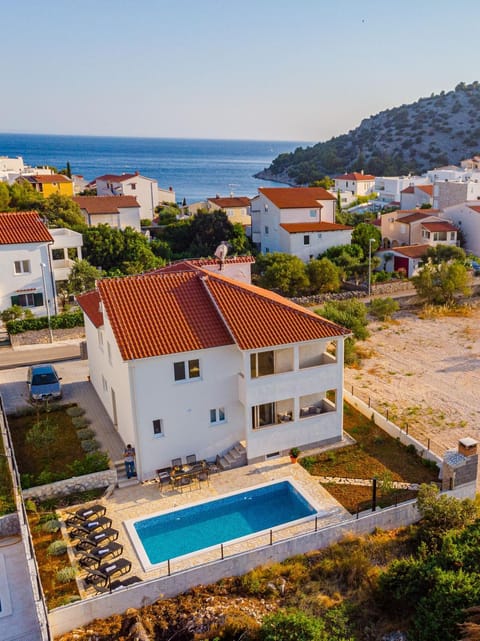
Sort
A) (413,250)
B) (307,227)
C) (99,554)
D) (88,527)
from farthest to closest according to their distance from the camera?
(307,227), (413,250), (88,527), (99,554)

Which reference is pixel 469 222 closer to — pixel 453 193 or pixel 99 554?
pixel 453 193

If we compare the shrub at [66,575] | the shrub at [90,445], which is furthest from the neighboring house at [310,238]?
the shrub at [66,575]

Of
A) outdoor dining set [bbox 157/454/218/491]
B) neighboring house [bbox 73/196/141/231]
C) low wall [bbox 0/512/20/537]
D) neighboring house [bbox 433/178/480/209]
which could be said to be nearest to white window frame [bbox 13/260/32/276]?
neighboring house [bbox 73/196/141/231]

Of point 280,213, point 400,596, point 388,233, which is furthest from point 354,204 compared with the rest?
point 400,596

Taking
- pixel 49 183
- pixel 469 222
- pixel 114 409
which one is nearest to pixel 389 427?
pixel 114 409

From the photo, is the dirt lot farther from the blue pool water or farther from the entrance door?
the entrance door

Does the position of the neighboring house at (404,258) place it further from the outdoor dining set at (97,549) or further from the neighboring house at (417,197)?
the outdoor dining set at (97,549)

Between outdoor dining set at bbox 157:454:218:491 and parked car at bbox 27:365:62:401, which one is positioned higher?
parked car at bbox 27:365:62:401
